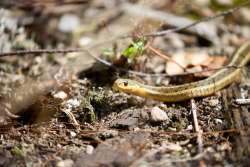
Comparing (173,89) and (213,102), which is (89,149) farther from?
(213,102)

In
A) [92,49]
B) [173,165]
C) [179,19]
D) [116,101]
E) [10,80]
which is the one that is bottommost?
[173,165]

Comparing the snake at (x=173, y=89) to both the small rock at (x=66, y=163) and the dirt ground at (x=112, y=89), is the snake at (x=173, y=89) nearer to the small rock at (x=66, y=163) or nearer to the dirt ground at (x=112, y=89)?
the dirt ground at (x=112, y=89)

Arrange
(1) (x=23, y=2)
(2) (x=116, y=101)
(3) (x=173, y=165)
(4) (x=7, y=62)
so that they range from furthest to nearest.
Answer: (1) (x=23, y=2)
(4) (x=7, y=62)
(2) (x=116, y=101)
(3) (x=173, y=165)

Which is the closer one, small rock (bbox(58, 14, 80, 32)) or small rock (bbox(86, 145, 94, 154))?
small rock (bbox(86, 145, 94, 154))

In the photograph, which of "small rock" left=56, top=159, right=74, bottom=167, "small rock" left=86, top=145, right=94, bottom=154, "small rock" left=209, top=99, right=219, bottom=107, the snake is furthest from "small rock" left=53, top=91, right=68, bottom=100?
"small rock" left=209, top=99, right=219, bottom=107

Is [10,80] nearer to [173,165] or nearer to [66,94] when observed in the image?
[66,94]

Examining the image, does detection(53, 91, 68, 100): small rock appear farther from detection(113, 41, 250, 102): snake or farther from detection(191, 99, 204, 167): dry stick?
detection(191, 99, 204, 167): dry stick

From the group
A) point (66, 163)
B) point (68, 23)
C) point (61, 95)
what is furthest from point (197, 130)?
point (68, 23)

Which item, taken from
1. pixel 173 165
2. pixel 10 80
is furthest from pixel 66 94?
pixel 173 165
